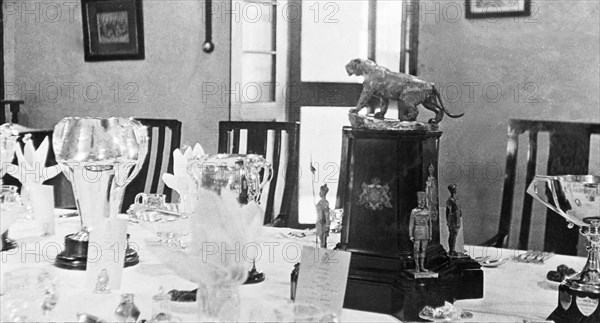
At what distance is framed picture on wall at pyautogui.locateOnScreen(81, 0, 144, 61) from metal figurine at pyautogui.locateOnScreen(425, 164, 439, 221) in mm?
3225

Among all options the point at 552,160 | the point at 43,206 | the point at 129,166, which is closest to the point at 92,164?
the point at 129,166

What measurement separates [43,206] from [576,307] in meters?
1.33

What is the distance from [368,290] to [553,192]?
362mm

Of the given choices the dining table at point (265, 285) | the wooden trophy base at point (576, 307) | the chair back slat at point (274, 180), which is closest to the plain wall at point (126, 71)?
the chair back slat at point (274, 180)

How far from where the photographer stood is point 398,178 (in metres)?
1.41

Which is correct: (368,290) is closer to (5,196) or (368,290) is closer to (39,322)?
(39,322)

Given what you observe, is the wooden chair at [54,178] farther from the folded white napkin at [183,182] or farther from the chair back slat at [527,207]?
the chair back slat at [527,207]

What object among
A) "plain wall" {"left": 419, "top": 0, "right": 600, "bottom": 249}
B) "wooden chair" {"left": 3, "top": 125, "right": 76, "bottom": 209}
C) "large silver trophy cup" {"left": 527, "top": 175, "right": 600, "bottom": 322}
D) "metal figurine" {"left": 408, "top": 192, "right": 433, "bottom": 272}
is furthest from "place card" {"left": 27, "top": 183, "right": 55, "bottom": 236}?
"wooden chair" {"left": 3, "top": 125, "right": 76, "bottom": 209}

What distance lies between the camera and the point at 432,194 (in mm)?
1441

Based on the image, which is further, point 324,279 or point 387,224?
point 387,224

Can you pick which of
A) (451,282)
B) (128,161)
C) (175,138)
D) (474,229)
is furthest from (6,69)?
(451,282)

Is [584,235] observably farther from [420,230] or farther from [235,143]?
[235,143]

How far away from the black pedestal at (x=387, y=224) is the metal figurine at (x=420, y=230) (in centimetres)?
3

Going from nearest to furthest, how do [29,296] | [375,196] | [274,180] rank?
[29,296], [375,196], [274,180]
